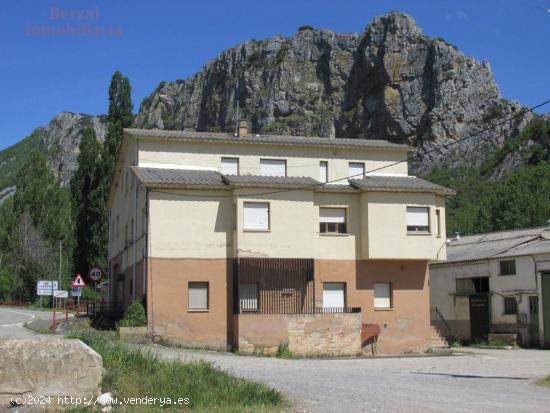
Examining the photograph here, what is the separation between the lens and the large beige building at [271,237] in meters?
32.0

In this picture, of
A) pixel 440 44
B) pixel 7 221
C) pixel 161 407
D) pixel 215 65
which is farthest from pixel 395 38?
pixel 161 407

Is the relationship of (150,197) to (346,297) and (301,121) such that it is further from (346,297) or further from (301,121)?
(301,121)

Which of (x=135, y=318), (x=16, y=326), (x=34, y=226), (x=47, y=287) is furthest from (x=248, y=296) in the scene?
Result: (x=34, y=226)

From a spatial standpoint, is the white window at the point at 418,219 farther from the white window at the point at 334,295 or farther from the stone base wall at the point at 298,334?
the stone base wall at the point at 298,334

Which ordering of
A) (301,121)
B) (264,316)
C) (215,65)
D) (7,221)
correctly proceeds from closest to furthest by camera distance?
(264,316) < (7,221) < (301,121) < (215,65)

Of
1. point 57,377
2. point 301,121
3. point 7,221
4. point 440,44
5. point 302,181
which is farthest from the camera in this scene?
point 301,121

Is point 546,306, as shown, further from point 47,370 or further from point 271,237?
point 47,370

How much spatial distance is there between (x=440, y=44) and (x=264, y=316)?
116 meters

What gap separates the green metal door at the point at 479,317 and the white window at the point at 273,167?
615 inches

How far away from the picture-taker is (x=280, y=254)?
32906mm

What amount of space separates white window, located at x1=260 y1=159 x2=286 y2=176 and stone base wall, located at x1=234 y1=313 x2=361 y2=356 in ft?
27.9

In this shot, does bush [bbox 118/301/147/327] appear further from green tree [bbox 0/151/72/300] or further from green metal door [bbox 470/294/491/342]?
green tree [bbox 0/151/72/300]

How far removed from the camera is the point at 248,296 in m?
33.1

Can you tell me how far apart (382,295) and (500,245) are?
47.7 ft
